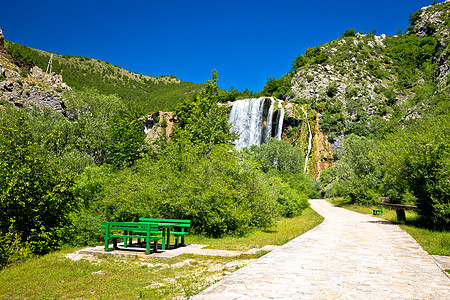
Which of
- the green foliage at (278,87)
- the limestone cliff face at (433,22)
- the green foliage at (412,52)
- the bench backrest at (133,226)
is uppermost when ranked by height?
the limestone cliff face at (433,22)

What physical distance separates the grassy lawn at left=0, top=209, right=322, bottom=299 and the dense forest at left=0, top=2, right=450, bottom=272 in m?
2.48

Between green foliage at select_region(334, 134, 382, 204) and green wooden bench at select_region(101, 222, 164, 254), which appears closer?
green wooden bench at select_region(101, 222, 164, 254)

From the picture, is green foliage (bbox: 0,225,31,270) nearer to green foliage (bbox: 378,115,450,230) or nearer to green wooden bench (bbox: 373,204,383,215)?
green foliage (bbox: 378,115,450,230)

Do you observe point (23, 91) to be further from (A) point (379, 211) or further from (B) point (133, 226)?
(A) point (379, 211)

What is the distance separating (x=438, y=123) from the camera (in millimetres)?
14703

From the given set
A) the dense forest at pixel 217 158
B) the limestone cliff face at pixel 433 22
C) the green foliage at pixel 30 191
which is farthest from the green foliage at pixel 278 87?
the green foliage at pixel 30 191

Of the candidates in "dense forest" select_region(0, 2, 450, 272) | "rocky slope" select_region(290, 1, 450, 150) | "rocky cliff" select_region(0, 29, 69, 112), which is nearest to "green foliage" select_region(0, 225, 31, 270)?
"dense forest" select_region(0, 2, 450, 272)

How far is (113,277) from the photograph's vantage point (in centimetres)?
627

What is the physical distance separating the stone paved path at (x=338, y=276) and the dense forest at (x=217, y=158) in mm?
4754

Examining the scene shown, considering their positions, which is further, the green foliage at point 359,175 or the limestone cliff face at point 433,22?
the limestone cliff face at point 433,22

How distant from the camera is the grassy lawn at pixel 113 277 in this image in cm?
528

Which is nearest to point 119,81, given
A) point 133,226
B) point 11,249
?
point 11,249

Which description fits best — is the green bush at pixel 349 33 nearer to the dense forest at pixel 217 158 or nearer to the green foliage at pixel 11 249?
the dense forest at pixel 217 158

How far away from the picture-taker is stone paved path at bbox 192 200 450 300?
4508mm
